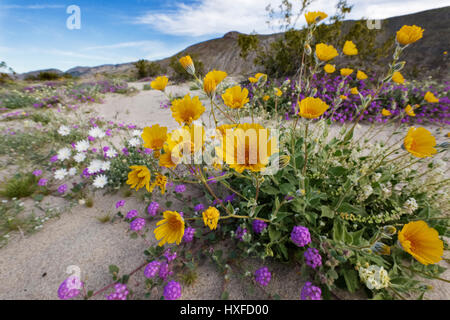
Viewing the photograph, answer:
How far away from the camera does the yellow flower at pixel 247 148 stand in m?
0.79

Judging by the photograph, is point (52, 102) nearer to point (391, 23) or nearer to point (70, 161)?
point (70, 161)

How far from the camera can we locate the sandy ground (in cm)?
132

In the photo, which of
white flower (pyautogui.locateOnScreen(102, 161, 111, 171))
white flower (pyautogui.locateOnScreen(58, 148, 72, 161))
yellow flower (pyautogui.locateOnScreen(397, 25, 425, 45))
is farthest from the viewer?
white flower (pyautogui.locateOnScreen(58, 148, 72, 161))

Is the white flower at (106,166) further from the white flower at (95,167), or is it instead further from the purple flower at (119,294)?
the purple flower at (119,294)

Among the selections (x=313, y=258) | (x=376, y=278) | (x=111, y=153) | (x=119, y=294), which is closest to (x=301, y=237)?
(x=313, y=258)

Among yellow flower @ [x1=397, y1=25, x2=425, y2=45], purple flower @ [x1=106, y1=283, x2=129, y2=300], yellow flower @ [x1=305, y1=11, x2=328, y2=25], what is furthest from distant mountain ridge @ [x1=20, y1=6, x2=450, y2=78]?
purple flower @ [x1=106, y1=283, x2=129, y2=300]

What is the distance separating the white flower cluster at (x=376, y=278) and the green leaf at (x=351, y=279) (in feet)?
0.54

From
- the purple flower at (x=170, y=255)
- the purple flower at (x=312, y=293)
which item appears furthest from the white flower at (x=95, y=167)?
the purple flower at (x=312, y=293)

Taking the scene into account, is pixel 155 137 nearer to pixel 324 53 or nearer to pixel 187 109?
pixel 187 109

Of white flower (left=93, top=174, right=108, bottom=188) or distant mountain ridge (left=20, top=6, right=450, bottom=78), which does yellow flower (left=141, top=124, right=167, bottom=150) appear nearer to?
white flower (left=93, top=174, right=108, bottom=188)

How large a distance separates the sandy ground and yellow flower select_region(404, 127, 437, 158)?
100 cm

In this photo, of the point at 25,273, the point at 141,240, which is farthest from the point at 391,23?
the point at 25,273

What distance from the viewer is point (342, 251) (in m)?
1.13
